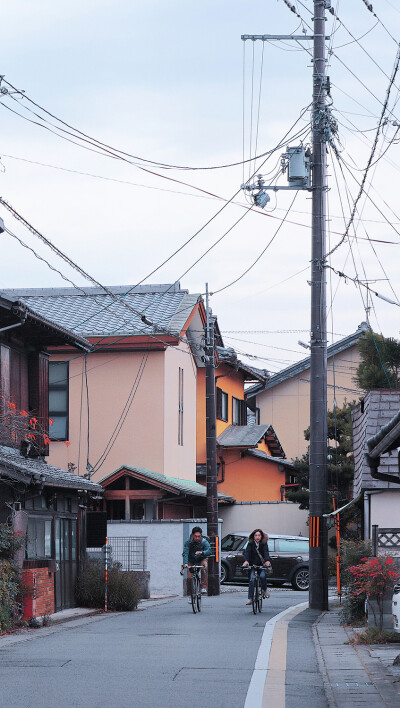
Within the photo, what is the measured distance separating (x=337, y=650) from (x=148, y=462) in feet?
67.0

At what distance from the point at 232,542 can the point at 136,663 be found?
882 inches

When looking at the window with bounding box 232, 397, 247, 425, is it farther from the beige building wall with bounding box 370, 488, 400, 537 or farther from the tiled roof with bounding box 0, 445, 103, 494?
the beige building wall with bounding box 370, 488, 400, 537

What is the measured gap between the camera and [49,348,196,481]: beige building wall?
33719 mm

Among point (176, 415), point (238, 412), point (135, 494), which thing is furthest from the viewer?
point (238, 412)

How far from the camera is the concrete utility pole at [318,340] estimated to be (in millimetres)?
20938

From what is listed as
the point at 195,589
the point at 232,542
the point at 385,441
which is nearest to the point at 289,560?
the point at 232,542

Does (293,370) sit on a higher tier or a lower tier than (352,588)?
higher

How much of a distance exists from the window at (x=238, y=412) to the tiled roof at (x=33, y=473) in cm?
2385

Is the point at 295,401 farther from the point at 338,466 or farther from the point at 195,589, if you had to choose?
the point at 195,589

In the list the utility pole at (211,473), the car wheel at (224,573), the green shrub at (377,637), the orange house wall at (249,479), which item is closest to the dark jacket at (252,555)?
the green shrub at (377,637)

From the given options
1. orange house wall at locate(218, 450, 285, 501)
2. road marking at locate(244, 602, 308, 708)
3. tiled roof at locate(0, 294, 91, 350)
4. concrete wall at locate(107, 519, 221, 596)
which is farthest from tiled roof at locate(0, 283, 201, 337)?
road marking at locate(244, 602, 308, 708)

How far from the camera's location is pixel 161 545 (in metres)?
28.3

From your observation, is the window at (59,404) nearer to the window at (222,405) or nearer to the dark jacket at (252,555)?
the window at (222,405)

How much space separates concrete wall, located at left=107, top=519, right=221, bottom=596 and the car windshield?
18.1 ft
